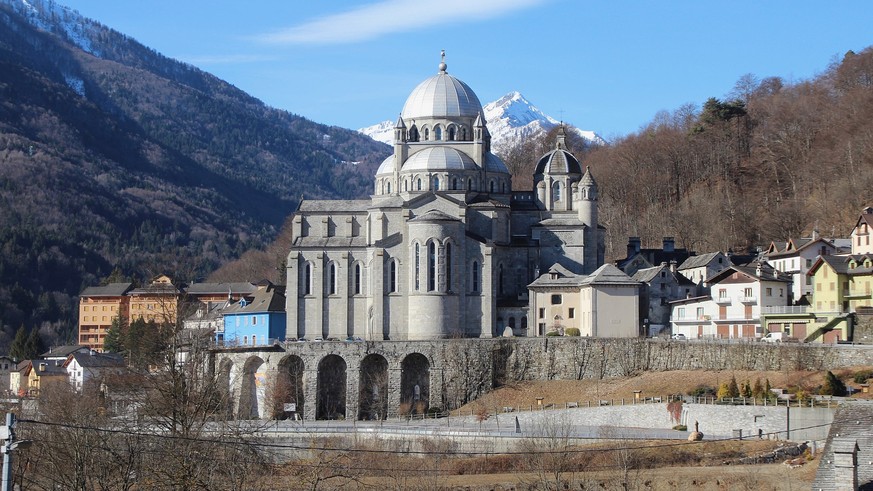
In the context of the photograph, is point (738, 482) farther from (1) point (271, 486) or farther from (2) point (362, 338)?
(2) point (362, 338)

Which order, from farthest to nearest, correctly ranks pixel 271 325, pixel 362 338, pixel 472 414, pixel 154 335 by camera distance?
pixel 271 325
pixel 362 338
pixel 472 414
pixel 154 335

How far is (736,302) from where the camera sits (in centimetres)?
9019

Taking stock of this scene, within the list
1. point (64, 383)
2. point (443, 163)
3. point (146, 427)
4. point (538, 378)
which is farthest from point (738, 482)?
point (64, 383)

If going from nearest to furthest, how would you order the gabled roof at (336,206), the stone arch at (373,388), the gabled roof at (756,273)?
the gabled roof at (756,273) < the stone arch at (373,388) < the gabled roof at (336,206)

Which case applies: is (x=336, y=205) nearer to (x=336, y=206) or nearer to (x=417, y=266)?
(x=336, y=206)

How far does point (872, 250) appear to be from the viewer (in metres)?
89.1

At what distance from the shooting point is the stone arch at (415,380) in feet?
300

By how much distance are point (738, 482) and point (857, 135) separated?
216ft

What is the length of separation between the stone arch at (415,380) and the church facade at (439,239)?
1.99 m

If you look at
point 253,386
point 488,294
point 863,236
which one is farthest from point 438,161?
point 863,236

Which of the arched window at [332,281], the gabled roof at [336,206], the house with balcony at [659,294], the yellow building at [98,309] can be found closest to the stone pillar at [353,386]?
the arched window at [332,281]

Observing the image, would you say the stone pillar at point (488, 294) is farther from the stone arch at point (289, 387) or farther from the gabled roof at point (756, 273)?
the gabled roof at point (756, 273)

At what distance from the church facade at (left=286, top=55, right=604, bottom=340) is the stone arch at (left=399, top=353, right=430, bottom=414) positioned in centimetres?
199

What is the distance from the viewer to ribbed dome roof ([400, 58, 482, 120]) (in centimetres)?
10550
